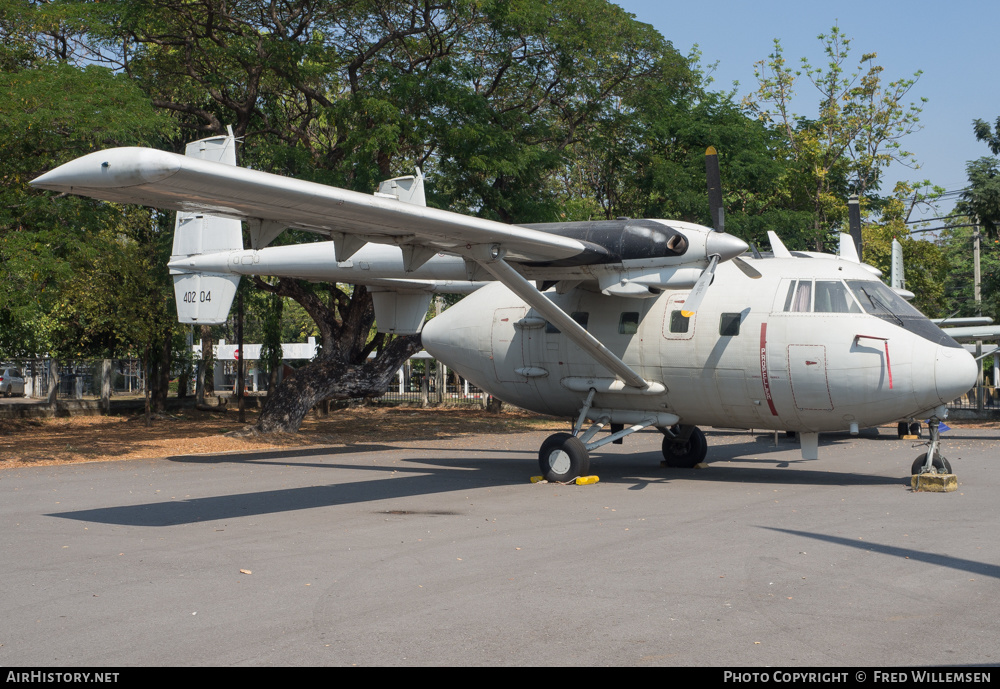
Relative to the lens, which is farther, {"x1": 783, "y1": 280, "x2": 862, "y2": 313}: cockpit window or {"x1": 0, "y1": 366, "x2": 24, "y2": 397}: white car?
{"x1": 0, "y1": 366, "x2": 24, "y2": 397}: white car

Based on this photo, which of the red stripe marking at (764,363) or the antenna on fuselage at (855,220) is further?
the antenna on fuselage at (855,220)

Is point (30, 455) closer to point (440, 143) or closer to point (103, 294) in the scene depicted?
point (103, 294)

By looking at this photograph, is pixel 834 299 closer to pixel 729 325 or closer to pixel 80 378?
pixel 729 325

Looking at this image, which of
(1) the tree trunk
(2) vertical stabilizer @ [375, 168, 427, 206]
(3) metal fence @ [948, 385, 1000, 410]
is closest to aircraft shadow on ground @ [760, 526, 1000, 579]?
(2) vertical stabilizer @ [375, 168, 427, 206]

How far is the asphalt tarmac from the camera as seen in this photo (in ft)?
17.3

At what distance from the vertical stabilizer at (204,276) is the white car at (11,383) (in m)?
39.7

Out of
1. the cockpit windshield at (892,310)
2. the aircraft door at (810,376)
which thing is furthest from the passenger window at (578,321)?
the cockpit windshield at (892,310)

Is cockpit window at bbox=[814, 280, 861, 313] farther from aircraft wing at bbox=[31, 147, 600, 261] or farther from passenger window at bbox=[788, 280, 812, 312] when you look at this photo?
aircraft wing at bbox=[31, 147, 600, 261]

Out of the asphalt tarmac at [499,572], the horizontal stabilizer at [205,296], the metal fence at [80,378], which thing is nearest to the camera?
the asphalt tarmac at [499,572]

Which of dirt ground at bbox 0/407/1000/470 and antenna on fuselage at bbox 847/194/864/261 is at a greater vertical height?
antenna on fuselage at bbox 847/194/864/261

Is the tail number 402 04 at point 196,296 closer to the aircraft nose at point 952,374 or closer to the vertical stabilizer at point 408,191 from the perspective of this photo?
Answer: the vertical stabilizer at point 408,191

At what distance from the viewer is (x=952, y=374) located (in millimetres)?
11688

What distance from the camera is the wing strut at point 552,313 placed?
38.5 ft

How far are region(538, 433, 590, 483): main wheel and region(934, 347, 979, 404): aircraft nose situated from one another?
17.1ft
